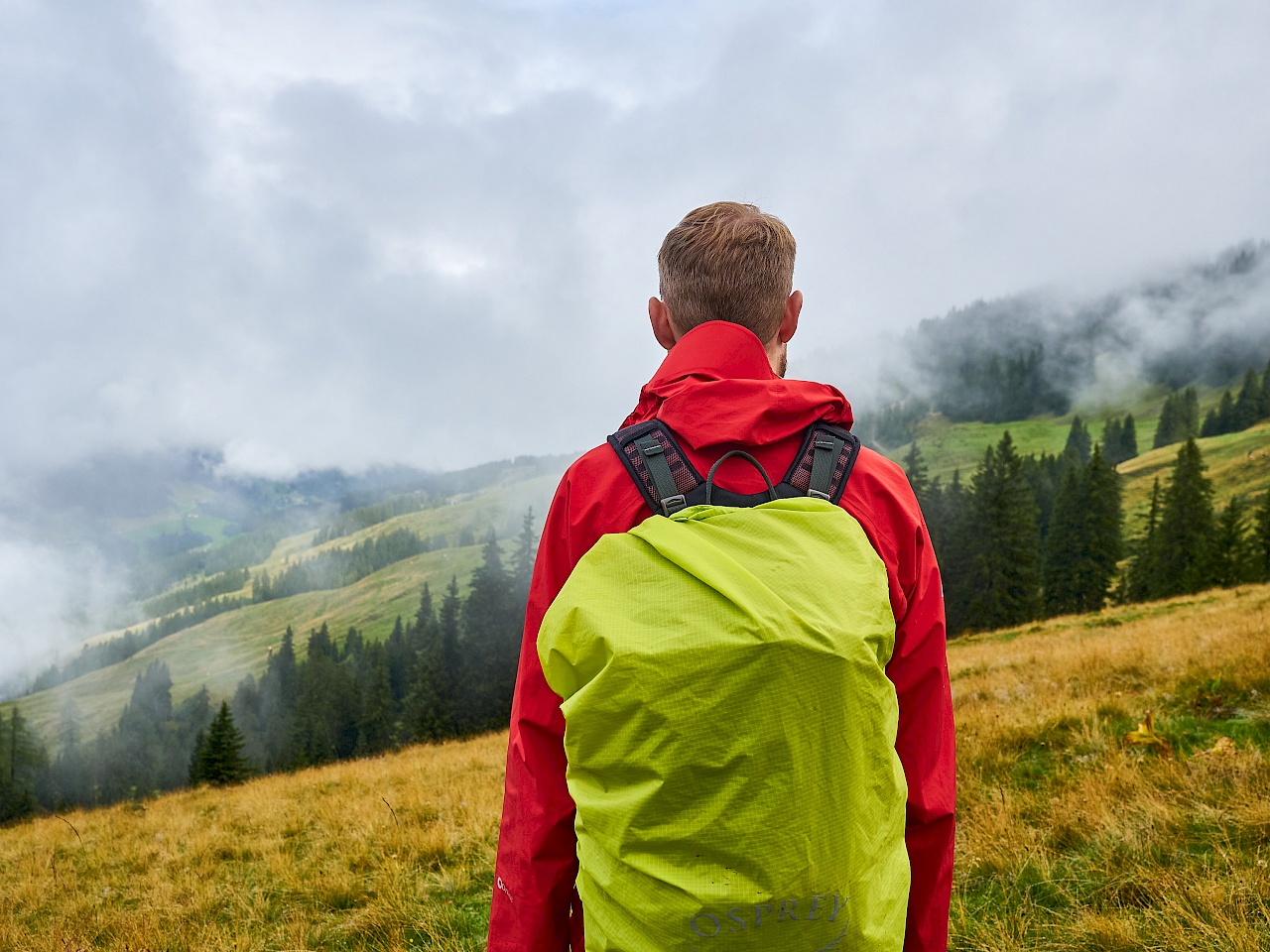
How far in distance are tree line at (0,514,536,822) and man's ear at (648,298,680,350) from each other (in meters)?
47.8

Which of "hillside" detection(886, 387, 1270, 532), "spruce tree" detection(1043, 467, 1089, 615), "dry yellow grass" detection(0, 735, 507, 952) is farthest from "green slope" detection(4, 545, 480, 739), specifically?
"dry yellow grass" detection(0, 735, 507, 952)

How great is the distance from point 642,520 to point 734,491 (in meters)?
0.28

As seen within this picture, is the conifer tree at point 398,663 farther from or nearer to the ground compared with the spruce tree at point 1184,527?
nearer to the ground

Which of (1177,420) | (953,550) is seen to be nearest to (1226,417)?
(1177,420)

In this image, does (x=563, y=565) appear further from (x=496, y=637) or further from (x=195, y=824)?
(x=496, y=637)

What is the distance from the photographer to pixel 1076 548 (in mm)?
56562

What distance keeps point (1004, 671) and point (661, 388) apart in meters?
10.7

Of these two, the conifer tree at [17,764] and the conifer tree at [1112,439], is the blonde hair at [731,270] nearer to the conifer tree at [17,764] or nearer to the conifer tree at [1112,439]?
the conifer tree at [17,764]

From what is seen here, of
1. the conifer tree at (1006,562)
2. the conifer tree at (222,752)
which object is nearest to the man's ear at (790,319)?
the conifer tree at (222,752)

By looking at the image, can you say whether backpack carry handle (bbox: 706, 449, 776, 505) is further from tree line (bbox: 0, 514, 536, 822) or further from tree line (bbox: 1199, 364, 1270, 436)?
tree line (bbox: 1199, 364, 1270, 436)

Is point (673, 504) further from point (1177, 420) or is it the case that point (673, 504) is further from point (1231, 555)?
point (1177, 420)

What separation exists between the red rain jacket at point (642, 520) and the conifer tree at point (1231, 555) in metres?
66.2

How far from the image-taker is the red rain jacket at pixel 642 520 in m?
1.82

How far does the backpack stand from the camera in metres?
1.38
